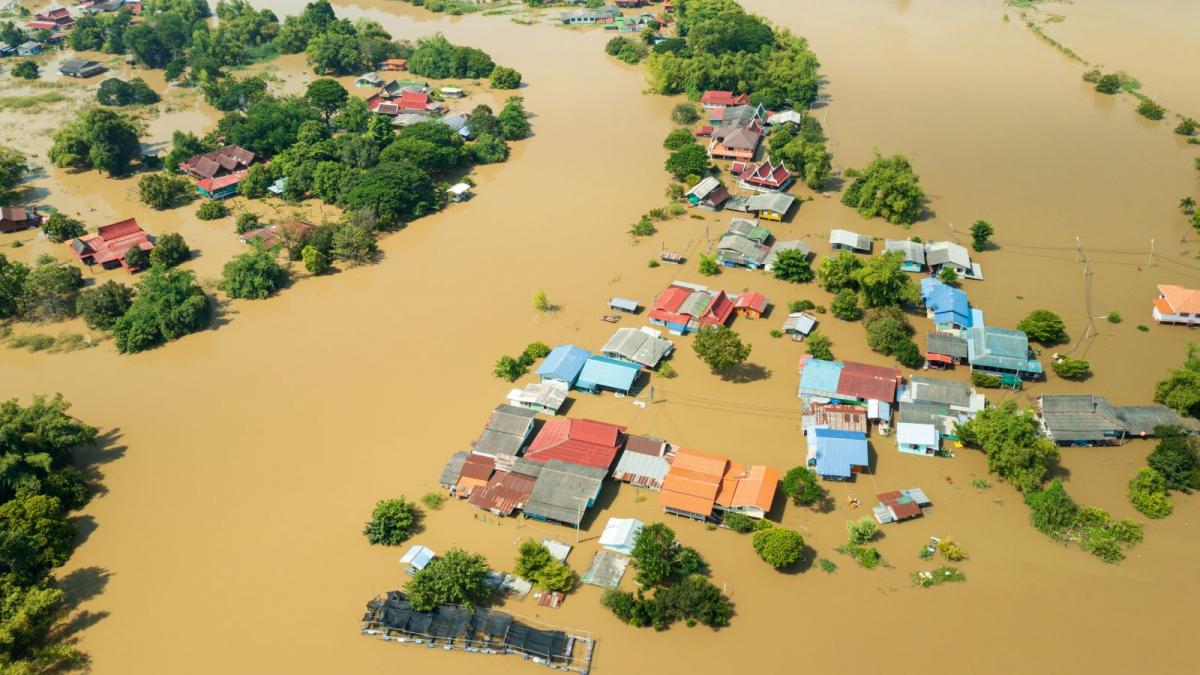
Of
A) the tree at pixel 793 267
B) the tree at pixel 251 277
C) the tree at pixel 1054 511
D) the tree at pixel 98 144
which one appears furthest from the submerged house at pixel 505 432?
the tree at pixel 98 144

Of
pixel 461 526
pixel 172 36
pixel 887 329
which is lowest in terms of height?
pixel 461 526

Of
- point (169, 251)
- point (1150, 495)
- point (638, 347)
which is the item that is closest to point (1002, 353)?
point (1150, 495)

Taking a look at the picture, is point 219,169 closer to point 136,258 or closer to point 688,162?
point 136,258

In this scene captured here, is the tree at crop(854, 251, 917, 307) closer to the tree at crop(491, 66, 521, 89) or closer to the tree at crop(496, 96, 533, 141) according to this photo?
the tree at crop(496, 96, 533, 141)

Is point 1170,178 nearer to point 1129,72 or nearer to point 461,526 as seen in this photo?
point 1129,72

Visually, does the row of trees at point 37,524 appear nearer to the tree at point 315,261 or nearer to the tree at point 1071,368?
the tree at point 315,261

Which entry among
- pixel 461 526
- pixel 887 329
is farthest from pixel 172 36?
pixel 887 329
